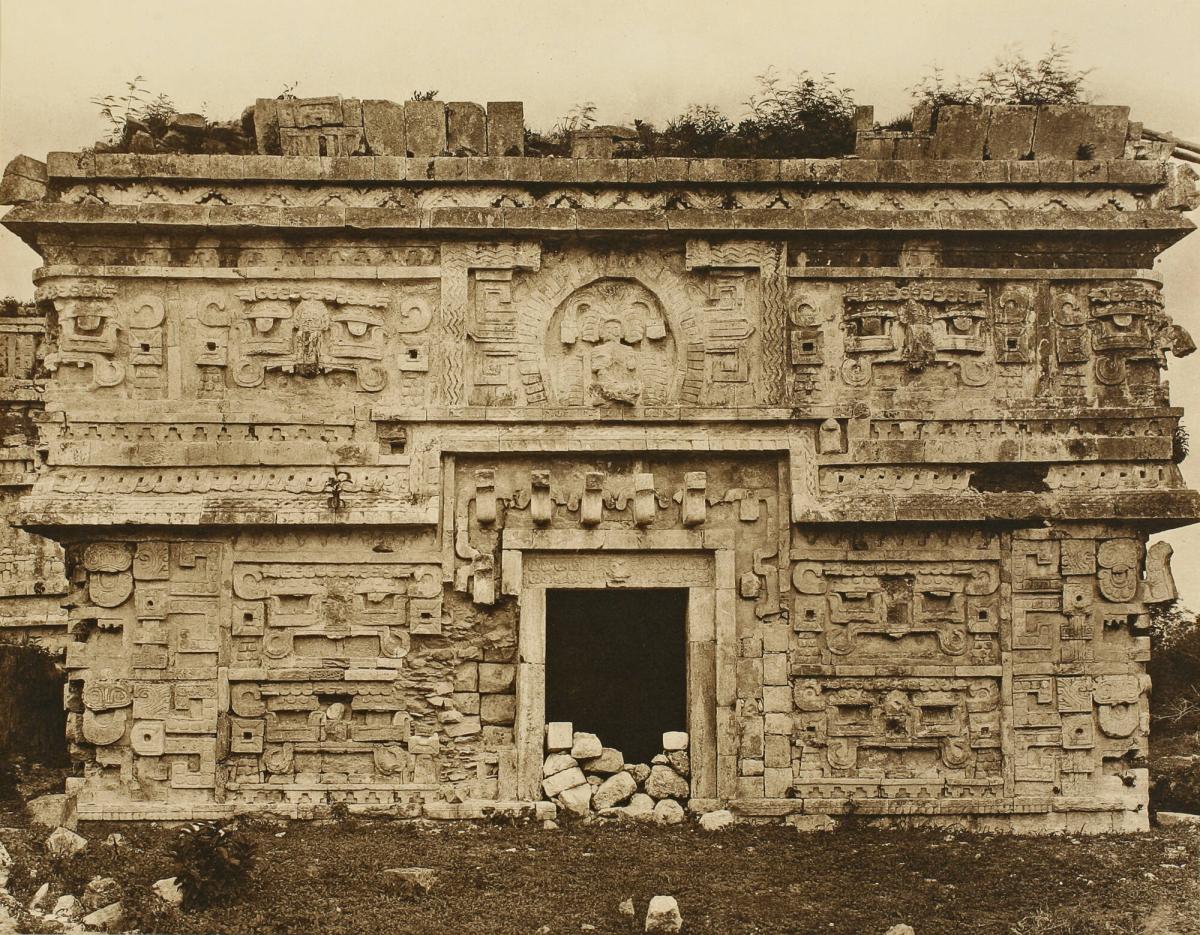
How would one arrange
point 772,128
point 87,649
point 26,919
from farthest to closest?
Answer: point 772,128 < point 87,649 < point 26,919

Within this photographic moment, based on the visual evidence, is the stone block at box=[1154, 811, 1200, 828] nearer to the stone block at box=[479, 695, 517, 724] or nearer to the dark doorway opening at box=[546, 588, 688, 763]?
the dark doorway opening at box=[546, 588, 688, 763]

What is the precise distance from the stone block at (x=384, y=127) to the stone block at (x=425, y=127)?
0.05 m

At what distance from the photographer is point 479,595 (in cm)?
870

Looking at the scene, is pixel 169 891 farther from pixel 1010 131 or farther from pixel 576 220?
pixel 1010 131

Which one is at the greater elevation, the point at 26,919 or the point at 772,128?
the point at 772,128

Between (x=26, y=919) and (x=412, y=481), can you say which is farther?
(x=412, y=481)

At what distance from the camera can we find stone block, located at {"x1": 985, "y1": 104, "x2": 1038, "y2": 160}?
29.7 feet

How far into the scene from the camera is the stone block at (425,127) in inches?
352

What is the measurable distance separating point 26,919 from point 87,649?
7.76 ft

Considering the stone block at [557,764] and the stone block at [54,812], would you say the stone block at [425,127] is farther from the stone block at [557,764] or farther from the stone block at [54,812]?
the stone block at [54,812]

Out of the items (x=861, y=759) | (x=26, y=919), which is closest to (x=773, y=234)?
(x=861, y=759)

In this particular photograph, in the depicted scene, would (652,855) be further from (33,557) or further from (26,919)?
(33,557)

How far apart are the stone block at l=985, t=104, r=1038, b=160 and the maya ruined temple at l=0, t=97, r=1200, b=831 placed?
0.12ft

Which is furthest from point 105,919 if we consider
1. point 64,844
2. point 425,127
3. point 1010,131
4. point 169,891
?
point 1010,131
